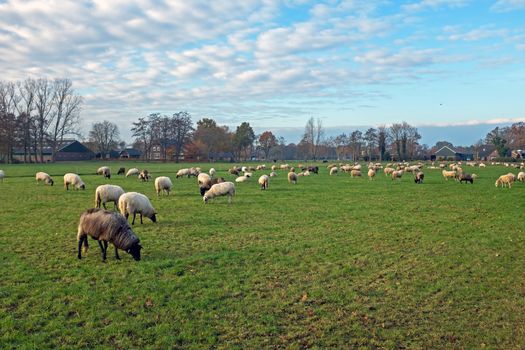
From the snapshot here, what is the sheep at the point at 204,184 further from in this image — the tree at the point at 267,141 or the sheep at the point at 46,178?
the tree at the point at 267,141

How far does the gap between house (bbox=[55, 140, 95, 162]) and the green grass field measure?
104 metres

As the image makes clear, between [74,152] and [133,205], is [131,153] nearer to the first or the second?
[74,152]

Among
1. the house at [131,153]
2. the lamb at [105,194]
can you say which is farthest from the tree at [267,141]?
the lamb at [105,194]

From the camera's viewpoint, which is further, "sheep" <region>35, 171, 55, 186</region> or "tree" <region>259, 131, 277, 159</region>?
"tree" <region>259, 131, 277, 159</region>

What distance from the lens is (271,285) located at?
8.36 m

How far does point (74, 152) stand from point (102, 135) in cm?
1100

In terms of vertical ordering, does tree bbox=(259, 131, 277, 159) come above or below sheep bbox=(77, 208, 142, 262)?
above

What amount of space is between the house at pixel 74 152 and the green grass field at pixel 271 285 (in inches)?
4104

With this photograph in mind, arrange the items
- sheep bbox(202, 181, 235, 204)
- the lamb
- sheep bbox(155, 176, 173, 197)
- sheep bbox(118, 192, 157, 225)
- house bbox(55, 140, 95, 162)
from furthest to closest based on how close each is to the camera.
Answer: house bbox(55, 140, 95, 162) → sheep bbox(155, 176, 173, 197) → sheep bbox(202, 181, 235, 204) → the lamb → sheep bbox(118, 192, 157, 225)

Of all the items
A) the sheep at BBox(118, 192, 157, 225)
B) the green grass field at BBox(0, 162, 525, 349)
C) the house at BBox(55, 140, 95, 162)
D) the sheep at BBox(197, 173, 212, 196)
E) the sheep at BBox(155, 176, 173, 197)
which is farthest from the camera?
the house at BBox(55, 140, 95, 162)

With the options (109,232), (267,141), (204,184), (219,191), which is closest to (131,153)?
(267,141)

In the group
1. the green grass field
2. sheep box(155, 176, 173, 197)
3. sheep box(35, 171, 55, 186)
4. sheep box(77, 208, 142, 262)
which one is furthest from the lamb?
sheep box(35, 171, 55, 186)

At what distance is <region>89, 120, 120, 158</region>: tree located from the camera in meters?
122

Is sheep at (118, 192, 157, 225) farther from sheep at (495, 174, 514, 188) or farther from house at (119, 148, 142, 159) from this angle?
house at (119, 148, 142, 159)
